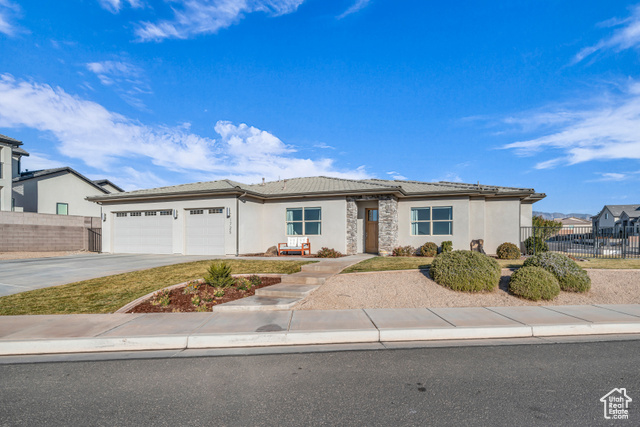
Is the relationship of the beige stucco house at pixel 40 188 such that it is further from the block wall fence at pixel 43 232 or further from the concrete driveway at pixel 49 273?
the concrete driveway at pixel 49 273

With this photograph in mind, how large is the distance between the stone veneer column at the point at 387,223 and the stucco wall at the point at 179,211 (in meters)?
7.43

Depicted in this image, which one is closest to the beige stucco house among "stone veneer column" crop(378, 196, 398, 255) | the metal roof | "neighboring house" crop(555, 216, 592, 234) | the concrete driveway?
the metal roof

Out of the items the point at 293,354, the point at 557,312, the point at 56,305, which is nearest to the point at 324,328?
the point at 293,354

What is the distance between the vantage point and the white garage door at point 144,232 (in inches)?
737

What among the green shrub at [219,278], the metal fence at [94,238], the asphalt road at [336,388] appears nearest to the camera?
the asphalt road at [336,388]

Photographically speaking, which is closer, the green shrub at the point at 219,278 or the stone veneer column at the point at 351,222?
the green shrub at the point at 219,278

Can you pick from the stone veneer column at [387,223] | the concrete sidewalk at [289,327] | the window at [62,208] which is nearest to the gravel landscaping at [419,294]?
the concrete sidewalk at [289,327]

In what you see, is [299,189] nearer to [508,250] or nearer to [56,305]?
[508,250]

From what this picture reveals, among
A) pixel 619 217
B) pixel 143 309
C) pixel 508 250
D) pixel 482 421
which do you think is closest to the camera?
pixel 482 421

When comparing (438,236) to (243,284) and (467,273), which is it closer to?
(467,273)

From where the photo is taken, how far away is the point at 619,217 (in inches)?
2082

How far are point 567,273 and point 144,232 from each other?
1972 cm

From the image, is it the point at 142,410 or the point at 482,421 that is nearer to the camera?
the point at 482,421

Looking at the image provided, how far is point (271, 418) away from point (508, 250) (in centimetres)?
1581
